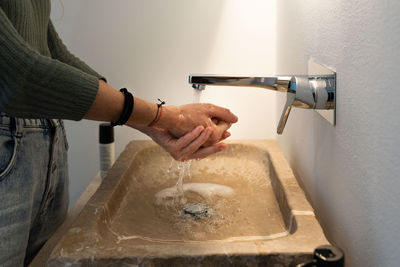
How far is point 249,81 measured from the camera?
90 centimetres

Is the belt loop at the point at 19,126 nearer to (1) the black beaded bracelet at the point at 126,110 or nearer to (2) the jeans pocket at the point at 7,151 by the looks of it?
(2) the jeans pocket at the point at 7,151

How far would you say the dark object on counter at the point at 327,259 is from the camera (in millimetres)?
501

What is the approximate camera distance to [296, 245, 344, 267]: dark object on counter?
501mm

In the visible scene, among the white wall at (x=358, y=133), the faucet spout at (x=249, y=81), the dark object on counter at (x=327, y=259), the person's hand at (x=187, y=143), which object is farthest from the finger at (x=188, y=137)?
the dark object on counter at (x=327, y=259)

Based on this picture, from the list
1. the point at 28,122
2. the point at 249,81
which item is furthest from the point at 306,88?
the point at 28,122

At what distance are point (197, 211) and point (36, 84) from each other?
1.48ft

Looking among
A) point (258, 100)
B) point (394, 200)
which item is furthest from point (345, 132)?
point (258, 100)

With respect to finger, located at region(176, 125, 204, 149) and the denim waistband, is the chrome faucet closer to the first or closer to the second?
finger, located at region(176, 125, 204, 149)

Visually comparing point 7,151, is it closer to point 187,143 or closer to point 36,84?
point 36,84

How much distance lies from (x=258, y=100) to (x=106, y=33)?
0.60 meters

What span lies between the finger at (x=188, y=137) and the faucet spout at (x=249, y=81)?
0.37ft

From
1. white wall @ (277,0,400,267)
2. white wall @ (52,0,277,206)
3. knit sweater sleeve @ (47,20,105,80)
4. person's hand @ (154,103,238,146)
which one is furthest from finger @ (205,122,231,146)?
white wall @ (52,0,277,206)

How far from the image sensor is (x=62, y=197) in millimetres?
1080

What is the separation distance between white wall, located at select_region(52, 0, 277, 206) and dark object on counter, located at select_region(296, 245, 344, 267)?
41.4 inches
